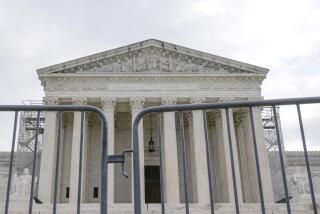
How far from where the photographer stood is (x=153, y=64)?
32.2m

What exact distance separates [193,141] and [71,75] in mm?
11215

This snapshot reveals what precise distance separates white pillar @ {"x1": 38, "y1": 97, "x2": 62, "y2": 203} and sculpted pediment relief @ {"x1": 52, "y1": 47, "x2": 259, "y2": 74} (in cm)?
480

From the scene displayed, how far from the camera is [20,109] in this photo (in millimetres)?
5016

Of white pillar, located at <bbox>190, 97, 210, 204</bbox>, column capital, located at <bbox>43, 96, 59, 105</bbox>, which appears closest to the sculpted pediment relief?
column capital, located at <bbox>43, 96, 59, 105</bbox>

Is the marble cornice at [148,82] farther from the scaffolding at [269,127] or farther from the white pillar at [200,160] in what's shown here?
the scaffolding at [269,127]

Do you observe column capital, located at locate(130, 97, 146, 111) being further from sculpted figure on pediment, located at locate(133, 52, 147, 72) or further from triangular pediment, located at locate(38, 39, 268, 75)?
sculpted figure on pediment, located at locate(133, 52, 147, 72)

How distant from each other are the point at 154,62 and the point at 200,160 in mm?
9062

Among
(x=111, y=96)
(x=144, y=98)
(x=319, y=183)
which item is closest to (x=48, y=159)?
(x=111, y=96)

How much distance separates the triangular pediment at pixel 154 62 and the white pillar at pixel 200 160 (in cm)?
320

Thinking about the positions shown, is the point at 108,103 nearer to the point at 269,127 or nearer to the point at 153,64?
the point at 153,64

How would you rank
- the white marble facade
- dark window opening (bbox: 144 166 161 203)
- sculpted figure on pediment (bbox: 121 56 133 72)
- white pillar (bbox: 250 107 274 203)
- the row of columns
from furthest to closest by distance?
1. dark window opening (bbox: 144 166 161 203)
2. sculpted figure on pediment (bbox: 121 56 133 72)
3. the white marble facade
4. the row of columns
5. white pillar (bbox: 250 107 274 203)

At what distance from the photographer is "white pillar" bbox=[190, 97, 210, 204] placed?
93.4ft

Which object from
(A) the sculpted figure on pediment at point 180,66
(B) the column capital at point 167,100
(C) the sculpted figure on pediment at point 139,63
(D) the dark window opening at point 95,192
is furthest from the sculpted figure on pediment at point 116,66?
(D) the dark window opening at point 95,192

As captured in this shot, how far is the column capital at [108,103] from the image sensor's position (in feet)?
99.3
